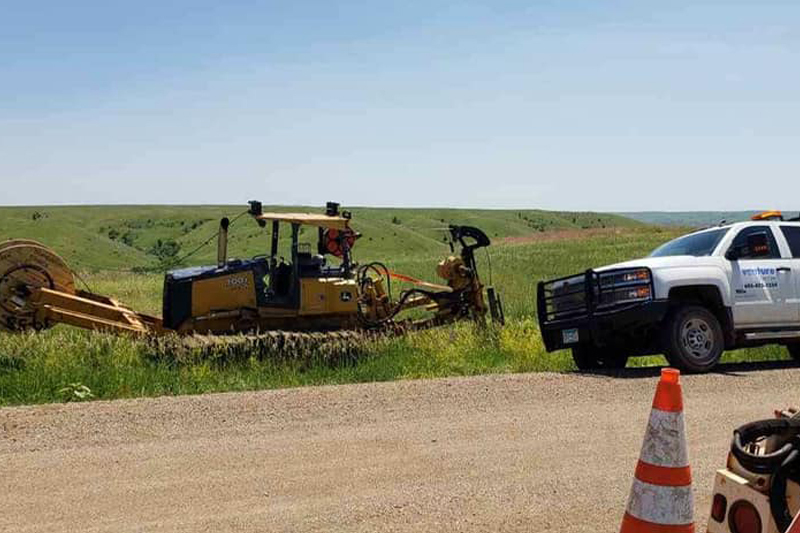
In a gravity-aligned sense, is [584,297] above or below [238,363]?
above

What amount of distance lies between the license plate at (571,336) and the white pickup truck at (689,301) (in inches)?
0.5

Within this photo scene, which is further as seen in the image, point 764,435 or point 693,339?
point 693,339

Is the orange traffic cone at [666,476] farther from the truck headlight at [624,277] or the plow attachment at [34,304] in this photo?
the plow attachment at [34,304]

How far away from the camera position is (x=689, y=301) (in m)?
11.9

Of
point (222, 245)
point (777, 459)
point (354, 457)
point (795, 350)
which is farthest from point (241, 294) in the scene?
point (777, 459)

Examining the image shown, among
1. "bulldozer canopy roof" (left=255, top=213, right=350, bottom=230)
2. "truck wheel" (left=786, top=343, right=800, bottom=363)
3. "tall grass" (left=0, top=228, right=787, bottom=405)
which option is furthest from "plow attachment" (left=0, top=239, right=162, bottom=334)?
"truck wheel" (left=786, top=343, right=800, bottom=363)

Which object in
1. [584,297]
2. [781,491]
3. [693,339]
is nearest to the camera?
[781,491]

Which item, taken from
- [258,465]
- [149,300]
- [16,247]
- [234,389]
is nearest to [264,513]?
[258,465]

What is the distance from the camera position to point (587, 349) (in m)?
12.7

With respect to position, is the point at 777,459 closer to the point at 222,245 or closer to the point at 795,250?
the point at 795,250

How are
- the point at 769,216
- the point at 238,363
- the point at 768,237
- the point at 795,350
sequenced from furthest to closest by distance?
the point at 795,350 → the point at 769,216 → the point at 768,237 → the point at 238,363

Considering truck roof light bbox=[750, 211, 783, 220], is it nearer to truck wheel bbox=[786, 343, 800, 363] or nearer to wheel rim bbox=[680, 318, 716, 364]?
truck wheel bbox=[786, 343, 800, 363]

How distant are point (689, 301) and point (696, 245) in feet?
3.63

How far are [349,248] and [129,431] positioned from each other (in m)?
7.09
